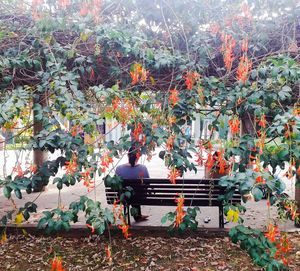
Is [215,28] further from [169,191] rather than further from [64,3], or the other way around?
[169,191]

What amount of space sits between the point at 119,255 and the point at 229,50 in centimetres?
251

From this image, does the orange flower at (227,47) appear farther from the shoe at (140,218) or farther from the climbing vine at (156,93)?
the shoe at (140,218)

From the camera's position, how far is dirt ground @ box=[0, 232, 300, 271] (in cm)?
354

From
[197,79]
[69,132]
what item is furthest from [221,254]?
[69,132]

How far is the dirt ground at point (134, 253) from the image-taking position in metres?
3.54

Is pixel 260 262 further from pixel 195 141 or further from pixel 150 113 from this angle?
pixel 150 113

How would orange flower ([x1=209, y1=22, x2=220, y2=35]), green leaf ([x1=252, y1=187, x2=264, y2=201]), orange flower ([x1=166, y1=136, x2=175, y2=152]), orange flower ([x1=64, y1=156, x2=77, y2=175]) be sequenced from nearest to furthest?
green leaf ([x1=252, y1=187, x2=264, y2=201]), orange flower ([x1=64, y1=156, x2=77, y2=175]), orange flower ([x1=166, y1=136, x2=175, y2=152]), orange flower ([x1=209, y1=22, x2=220, y2=35])

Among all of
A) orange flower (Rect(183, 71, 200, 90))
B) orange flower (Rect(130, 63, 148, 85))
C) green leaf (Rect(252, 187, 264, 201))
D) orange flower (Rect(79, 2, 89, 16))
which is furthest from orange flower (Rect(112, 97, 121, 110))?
green leaf (Rect(252, 187, 264, 201))

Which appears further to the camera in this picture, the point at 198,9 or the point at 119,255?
the point at 119,255

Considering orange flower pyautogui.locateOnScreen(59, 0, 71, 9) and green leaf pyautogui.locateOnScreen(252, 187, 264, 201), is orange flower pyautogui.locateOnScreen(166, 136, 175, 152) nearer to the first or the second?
green leaf pyautogui.locateOnScreen(252, 187, 264, 201)

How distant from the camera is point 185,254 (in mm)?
3801

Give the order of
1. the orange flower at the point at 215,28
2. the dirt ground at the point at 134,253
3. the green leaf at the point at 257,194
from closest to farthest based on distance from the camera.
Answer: the green leaf at the point at 257,194 < the orange flower at the point at 215,28 < the dirt ground at the point at 134,253

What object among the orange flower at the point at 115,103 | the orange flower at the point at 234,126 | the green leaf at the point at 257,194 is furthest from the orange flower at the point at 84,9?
the green leaf at the point at 257,194

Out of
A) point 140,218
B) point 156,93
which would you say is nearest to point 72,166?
point 156,93
